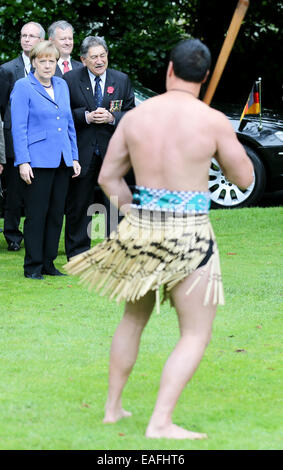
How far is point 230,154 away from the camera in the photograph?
15.6ft

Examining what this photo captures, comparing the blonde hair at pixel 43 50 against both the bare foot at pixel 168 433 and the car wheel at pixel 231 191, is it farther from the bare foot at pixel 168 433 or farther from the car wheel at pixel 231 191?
the car wheel at pixel 231 191

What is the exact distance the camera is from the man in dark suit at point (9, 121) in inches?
389

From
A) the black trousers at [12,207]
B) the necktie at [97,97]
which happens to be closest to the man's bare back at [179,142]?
the necktie at [97,97]

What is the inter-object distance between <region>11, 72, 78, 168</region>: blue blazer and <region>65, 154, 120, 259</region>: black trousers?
2.15 ft

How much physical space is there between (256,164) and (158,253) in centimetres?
917

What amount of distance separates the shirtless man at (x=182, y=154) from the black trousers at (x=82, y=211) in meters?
4.73

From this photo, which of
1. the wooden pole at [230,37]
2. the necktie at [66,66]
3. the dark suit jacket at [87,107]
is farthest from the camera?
the necktie at [66,66]

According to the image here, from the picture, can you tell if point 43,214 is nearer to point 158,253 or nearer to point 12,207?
point 12,207

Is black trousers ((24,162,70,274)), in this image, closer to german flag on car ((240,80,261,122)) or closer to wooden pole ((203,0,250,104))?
wooden pole ((203,0,250,104))

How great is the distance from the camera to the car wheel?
1345 cm

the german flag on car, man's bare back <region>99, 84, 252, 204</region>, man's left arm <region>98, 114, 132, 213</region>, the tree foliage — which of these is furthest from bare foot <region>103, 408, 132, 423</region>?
the tree foliage

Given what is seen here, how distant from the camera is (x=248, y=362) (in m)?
6.23
